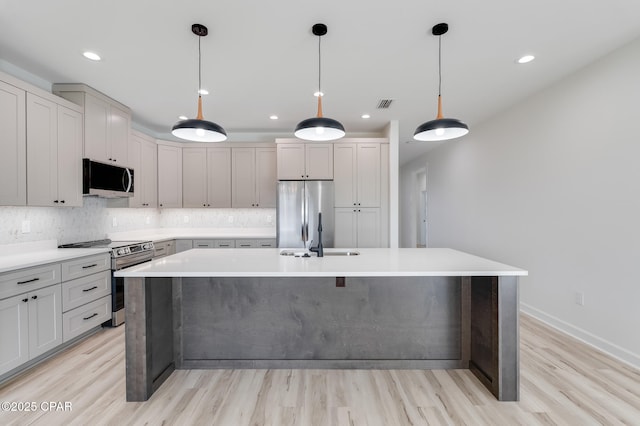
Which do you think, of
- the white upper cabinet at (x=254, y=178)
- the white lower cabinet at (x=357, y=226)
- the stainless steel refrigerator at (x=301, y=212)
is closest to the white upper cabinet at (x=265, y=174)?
the white upper cabinet at (x=254, y=178)

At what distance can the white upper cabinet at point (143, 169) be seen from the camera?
4086 mm

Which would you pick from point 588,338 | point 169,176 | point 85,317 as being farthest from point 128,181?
point 588,338

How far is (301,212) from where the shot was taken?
436 centimetres

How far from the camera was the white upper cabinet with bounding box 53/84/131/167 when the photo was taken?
3184mm

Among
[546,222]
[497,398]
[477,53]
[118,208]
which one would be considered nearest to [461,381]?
[497,398]

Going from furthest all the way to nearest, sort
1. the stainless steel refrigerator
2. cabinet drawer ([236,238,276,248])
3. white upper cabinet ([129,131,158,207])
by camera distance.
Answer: cabinet drawer ([236,238,276,248]) < the stainless steel refrigerator < white upper cabinet ([129,131,158,207])

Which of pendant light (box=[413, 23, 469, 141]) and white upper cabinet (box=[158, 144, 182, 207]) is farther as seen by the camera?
white upper cabinet (box=[158, 144, 182, 207])

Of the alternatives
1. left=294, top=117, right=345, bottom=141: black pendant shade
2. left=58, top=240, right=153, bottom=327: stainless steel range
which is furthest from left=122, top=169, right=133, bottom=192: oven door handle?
left=294, top=117, right=345, bottom=141: black pendant shade

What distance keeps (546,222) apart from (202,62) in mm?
4118

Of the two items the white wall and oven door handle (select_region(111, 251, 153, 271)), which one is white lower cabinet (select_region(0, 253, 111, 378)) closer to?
oven door handle (select_region(111, 251, 153, 271))

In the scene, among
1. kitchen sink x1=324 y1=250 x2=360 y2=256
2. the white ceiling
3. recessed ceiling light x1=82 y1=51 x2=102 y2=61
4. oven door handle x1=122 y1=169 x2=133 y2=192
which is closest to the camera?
the white ceiling

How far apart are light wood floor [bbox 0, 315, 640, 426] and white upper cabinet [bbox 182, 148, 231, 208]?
108 inches

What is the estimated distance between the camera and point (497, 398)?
76.8 inches

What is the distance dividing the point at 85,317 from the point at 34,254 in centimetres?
78
